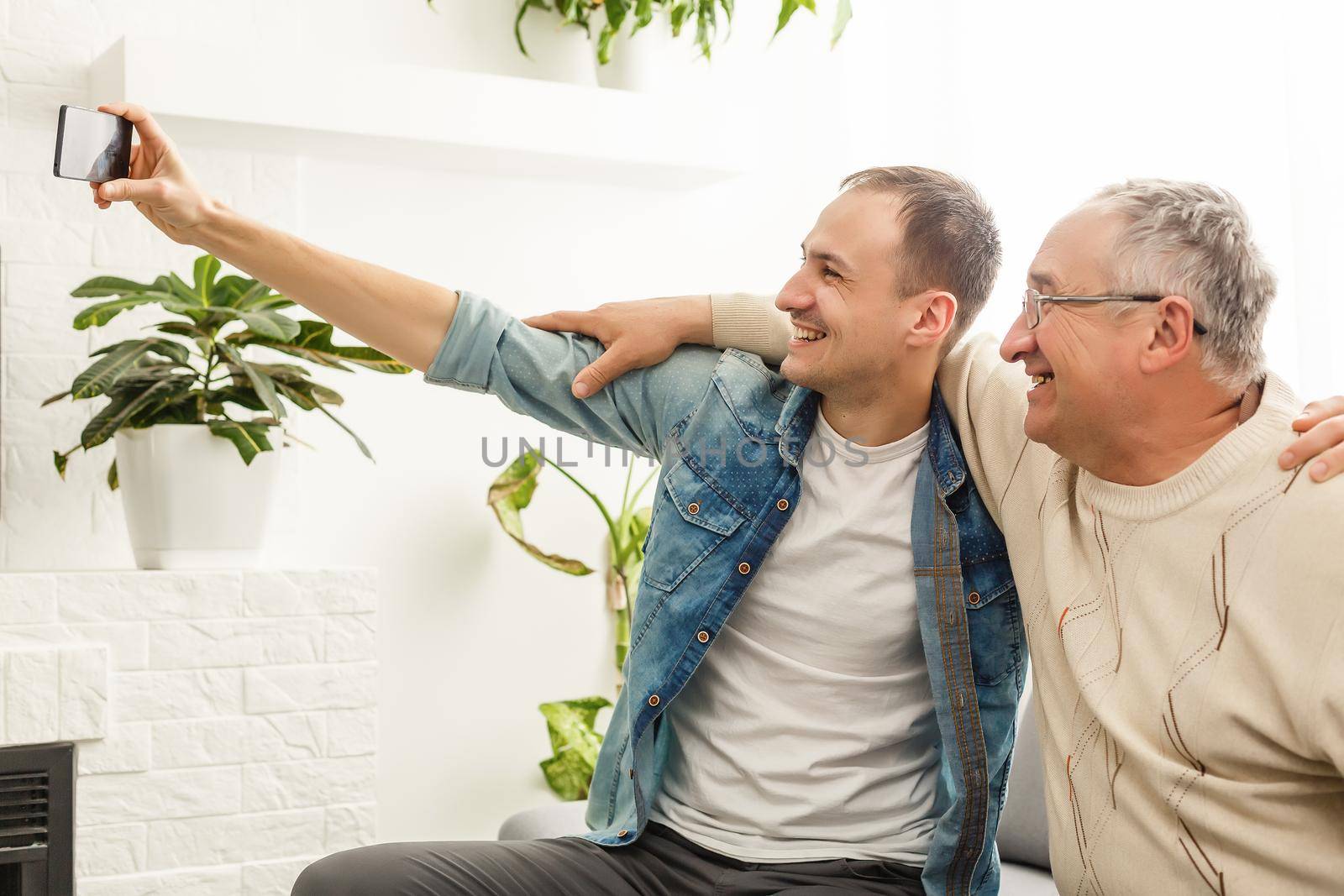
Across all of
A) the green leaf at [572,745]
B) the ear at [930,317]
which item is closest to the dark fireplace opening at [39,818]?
the green leaf at [572,745]

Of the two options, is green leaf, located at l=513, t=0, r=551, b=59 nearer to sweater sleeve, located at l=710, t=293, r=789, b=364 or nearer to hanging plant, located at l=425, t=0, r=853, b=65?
hanging plant, located at l=425, t=0, r=853, b=65

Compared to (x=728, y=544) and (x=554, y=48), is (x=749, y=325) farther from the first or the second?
(x=554, y=48)

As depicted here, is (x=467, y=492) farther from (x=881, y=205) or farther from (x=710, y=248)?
(x=881, y=205)

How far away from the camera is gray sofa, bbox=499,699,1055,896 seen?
7.18 ft

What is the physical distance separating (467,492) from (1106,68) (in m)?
1.89

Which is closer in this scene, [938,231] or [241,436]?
[938,231]

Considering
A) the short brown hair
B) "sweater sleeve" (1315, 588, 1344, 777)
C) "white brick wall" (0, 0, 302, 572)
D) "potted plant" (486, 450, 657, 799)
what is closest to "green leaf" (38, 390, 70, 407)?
"white brick wall" (0, 0, 302, 572)

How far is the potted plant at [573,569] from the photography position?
119 inches

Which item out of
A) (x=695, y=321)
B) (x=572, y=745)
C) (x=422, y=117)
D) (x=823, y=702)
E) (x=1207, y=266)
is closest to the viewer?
(x=1207, y=266)

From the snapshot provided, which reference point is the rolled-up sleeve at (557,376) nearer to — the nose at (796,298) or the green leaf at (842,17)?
the nose at (796,298)

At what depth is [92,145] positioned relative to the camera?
1.43 m

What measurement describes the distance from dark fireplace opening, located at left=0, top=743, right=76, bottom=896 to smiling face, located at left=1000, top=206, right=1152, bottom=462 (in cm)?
196

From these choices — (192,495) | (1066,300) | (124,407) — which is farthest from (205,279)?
(1066,300)

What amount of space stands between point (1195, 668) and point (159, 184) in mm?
1269
